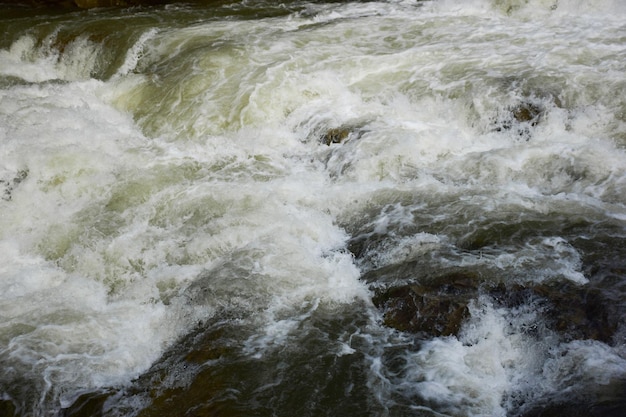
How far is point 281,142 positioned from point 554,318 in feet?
13.2

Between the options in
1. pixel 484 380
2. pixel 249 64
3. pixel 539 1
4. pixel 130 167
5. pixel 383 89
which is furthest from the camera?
pixel 539 1

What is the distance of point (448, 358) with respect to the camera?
375 cm

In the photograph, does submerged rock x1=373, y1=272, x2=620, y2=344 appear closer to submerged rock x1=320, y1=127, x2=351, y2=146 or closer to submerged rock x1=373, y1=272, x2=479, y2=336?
submerged rock x1=373, y1=272, x2=479, y2=336

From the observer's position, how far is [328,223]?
5.45m

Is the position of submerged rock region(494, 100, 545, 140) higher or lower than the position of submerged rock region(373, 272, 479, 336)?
higher

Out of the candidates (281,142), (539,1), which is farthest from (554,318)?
(539,1)

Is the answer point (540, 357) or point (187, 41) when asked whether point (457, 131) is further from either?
point (187, 41)

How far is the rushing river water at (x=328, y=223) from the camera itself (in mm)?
3697

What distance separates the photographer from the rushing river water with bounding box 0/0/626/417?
370 cm

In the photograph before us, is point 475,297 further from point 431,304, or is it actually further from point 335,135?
point 335,135

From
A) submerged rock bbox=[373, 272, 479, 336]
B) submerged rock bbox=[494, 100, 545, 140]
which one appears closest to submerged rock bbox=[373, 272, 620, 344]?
submerged rock bbox=[373, 272, 479, 336]

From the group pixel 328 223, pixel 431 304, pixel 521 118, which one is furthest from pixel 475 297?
pixel 521 118

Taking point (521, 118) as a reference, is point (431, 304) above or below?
below

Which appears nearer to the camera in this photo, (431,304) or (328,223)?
(431,304)
